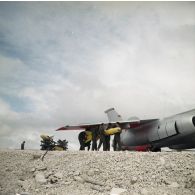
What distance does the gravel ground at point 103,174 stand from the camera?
8945 millimetres

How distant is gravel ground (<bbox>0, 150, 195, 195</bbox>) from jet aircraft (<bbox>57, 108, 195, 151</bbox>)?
16.2 ft

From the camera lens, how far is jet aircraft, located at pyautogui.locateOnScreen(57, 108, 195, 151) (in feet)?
50.4

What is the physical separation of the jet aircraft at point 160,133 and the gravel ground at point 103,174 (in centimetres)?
494

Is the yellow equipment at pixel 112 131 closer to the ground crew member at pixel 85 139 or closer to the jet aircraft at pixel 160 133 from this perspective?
the ground crew member at pixel 85 139

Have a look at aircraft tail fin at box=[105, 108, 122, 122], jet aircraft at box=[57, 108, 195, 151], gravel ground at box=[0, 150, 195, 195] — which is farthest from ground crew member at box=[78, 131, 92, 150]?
aircraft tail fin at box=[105, 108, 122, 122]

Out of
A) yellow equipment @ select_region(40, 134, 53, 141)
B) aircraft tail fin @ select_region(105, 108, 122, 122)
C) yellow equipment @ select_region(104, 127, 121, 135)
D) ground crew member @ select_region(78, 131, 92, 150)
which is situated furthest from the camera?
aircraft tail fin @ select_region(105, 108, 122, 122)

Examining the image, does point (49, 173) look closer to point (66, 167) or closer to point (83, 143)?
point (66, 167)

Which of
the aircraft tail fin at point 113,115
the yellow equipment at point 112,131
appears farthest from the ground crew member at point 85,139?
the aircraft tail fin at point 113,115

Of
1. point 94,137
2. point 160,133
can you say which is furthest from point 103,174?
point 160,133

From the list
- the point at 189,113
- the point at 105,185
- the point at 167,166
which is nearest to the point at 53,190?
the point at 105,185

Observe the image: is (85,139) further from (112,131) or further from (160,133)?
(160,133)

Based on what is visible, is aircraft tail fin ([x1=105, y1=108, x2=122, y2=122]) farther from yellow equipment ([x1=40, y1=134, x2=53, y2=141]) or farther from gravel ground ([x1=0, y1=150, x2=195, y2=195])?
gravel ground ([x1=0, y1=150, x2=195, y2=195])

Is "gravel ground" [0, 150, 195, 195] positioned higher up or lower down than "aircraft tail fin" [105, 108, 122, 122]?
lower down

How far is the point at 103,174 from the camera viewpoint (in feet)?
32.7
